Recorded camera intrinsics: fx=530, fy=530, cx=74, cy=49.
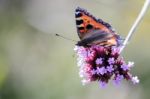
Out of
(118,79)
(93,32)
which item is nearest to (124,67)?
(118,79)

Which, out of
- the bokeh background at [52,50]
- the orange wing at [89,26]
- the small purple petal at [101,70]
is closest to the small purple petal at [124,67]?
the small purple petal at [101,70]

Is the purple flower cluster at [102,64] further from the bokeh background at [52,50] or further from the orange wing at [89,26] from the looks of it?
the bokeh background at [52,50]

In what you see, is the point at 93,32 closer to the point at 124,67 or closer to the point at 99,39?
the point at 99,39

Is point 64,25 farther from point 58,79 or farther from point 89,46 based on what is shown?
point 89,46

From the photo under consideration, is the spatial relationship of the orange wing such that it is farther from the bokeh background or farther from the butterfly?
the bokeh background

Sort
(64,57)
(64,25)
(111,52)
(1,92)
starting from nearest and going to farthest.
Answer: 1. (111,52)
2. (1,92)
3. (64,57)
4. (64,25)

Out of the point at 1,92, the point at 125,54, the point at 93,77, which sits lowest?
the point at 1,92

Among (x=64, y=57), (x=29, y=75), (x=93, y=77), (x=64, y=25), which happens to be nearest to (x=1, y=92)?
(x=29, y=75)

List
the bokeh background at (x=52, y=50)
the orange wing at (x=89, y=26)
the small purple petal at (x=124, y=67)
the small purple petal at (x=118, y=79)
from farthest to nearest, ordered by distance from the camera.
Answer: the bokeh background at (x=52, y=50), the orange wing at (x=89, y=26), the small purple petal at (x=124, y=67), the small purple petal at (x=118, y=79)
